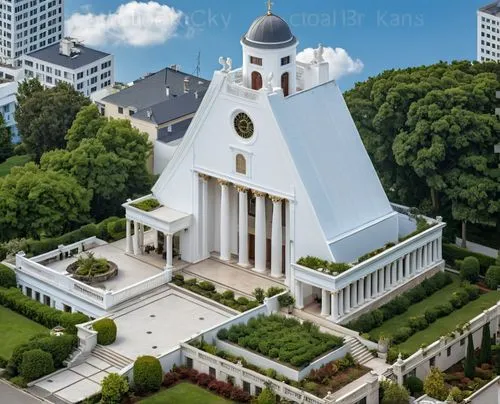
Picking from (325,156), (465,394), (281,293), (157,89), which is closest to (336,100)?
(325,156)

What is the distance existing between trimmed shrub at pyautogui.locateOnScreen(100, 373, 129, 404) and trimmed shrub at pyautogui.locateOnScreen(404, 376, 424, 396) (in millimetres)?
15767

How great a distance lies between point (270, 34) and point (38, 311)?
2207 cm

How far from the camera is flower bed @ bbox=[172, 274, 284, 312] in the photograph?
103m

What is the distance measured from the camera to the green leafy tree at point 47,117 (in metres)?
128

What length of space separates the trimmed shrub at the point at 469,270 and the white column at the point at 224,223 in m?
14.9

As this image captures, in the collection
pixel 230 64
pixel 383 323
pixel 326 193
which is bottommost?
pixel 383 323

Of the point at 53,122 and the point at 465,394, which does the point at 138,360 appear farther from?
the point at 53,122

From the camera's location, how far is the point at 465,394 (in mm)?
95000

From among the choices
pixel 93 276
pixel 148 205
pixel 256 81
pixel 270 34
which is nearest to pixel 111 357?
pixel 93 276

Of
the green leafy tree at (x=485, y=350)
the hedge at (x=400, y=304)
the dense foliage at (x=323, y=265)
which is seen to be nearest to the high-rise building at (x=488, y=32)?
the hedge at (x=400, y=304)

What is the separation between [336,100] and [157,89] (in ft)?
101

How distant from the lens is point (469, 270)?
358 feet

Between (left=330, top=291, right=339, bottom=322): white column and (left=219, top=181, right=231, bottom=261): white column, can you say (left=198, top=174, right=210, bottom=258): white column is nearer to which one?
(left=219, top=181, right=231, bottom=261): white column

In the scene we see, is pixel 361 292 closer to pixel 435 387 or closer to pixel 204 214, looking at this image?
pixel 435 387
